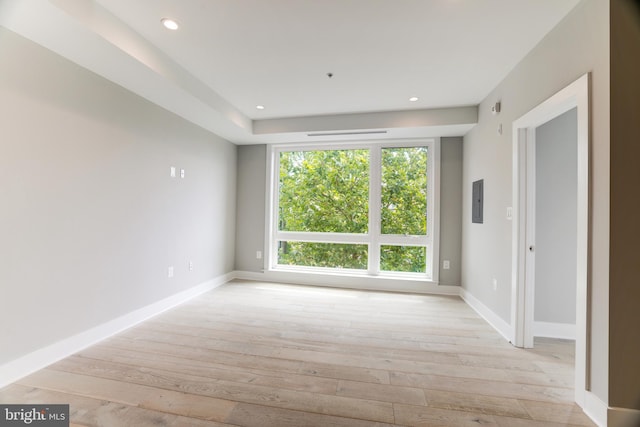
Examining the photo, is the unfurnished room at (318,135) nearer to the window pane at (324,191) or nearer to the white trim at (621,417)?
the white trim at (621,417)

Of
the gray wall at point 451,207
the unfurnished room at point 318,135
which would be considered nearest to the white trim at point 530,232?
the unfurnished room at point 318,135

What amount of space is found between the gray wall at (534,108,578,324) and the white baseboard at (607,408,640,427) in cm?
139

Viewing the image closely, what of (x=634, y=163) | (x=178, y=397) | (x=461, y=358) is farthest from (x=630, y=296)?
(x=178, y=397)

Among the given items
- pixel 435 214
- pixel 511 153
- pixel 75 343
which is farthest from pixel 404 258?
pixel 75 343

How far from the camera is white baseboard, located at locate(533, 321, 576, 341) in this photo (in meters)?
2.63

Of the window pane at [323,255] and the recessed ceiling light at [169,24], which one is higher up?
the recessed ceiling light at [169,24]

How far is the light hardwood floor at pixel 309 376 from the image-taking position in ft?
5.01

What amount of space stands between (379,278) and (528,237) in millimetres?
2183

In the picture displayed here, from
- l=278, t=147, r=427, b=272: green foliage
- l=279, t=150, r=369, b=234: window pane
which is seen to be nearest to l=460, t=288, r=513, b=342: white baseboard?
l=278, t=147, r=427, b=272: green foliage

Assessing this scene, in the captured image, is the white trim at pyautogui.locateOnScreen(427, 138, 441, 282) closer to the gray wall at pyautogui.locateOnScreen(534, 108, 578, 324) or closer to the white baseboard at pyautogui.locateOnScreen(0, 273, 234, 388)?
the gray wall at pyautogui.locateOnScreen(534, 108, 578, 324)

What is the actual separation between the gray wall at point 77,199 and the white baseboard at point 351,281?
141 cm

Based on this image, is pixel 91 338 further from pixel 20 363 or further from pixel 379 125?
pixel 379 125

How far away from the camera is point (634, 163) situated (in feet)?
4.66

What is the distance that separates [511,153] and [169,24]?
3128 millimetres
